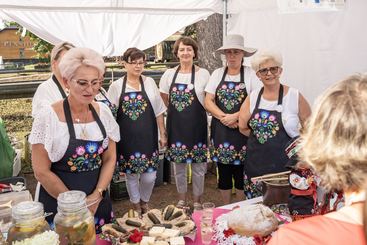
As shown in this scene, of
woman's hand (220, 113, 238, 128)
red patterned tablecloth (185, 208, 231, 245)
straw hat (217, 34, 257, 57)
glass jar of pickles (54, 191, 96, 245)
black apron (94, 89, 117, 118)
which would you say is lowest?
red patterned tablecloth (185, 208, 231, 245)

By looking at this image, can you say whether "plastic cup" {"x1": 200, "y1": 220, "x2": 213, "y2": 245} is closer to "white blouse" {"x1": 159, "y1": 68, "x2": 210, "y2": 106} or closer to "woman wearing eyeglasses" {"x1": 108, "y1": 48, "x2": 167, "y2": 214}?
"woman wearing eyeglasses" {"x1": 108, "y1": 48, "x2": 167, "y2": 214}

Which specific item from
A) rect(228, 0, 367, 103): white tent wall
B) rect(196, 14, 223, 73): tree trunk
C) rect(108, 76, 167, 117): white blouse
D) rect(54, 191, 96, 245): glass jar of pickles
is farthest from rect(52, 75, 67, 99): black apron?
rect(196, 14, 223, 73): tree trunk

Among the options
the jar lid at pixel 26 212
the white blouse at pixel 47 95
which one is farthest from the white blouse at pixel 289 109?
the jar lid at pixel 26 212

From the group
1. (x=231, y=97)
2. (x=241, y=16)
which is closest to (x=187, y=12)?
(x=241, y=16)

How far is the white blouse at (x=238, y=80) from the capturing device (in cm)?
337

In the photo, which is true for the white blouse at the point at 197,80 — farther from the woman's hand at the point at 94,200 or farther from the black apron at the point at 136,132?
the woman's hand at the point at 94,200

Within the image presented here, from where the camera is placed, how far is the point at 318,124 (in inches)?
39.0

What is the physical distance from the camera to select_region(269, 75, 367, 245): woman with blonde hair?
0.86 m

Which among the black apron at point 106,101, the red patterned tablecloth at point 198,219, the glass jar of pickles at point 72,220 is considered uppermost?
the black apron at point 106,101

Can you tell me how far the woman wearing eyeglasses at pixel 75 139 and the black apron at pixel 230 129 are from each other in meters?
1.42

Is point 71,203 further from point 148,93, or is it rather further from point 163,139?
point 163,139

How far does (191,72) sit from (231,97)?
51 cm

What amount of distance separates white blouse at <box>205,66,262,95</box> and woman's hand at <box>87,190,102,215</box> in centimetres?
163

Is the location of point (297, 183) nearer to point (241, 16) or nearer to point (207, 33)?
point (241, 16)
